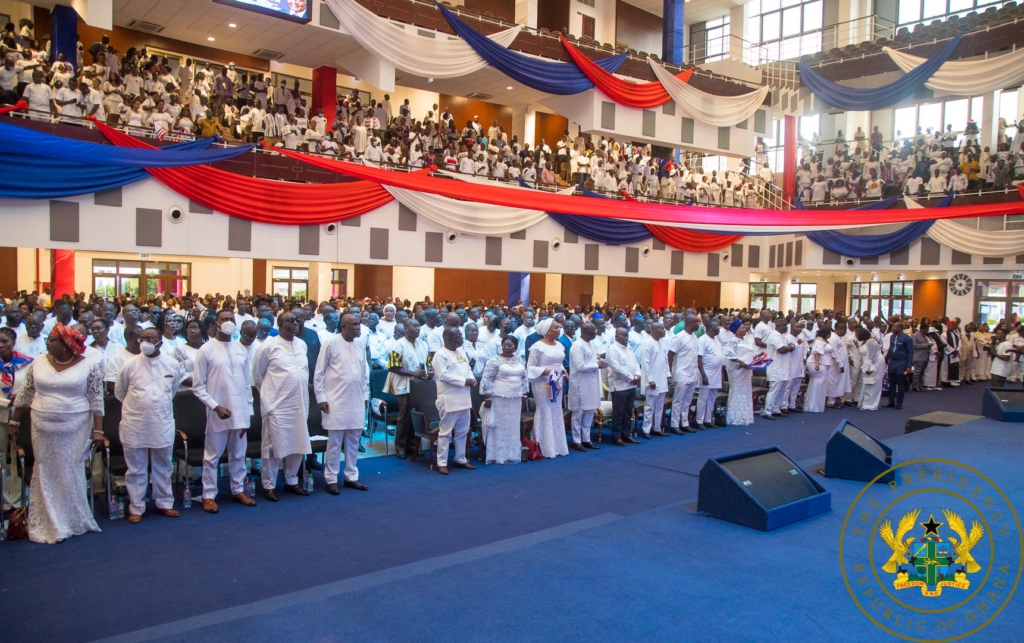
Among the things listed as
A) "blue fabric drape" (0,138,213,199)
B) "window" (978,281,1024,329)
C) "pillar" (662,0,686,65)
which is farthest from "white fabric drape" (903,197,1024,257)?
"blue fabric drape" (0,138,213,199)

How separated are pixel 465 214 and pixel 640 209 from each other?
5370 millimetres

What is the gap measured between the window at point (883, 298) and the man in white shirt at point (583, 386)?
53.4 ft

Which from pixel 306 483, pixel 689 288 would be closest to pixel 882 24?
pixel 689 288

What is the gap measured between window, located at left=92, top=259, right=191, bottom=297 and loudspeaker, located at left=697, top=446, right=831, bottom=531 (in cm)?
1621

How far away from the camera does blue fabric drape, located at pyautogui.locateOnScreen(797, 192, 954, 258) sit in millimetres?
20219

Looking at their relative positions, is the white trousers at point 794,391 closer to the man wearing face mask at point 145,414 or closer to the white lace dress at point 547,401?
the white lace dress at point 547,401

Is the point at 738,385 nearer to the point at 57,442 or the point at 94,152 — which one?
the point at 57,442

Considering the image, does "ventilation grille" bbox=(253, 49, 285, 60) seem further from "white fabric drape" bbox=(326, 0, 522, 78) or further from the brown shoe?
the brown shoe

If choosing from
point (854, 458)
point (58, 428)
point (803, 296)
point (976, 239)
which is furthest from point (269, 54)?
point (803, 296)

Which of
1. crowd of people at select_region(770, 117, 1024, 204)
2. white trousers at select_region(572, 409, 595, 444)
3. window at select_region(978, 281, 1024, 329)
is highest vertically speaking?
crowd of people at select_region(770, 117, 1024, 204)

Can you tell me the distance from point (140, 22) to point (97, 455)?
14.2 m

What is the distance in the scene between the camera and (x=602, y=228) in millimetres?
20141

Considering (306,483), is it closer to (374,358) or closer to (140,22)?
(374,358)

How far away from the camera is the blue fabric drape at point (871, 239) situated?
20219 millimetres
